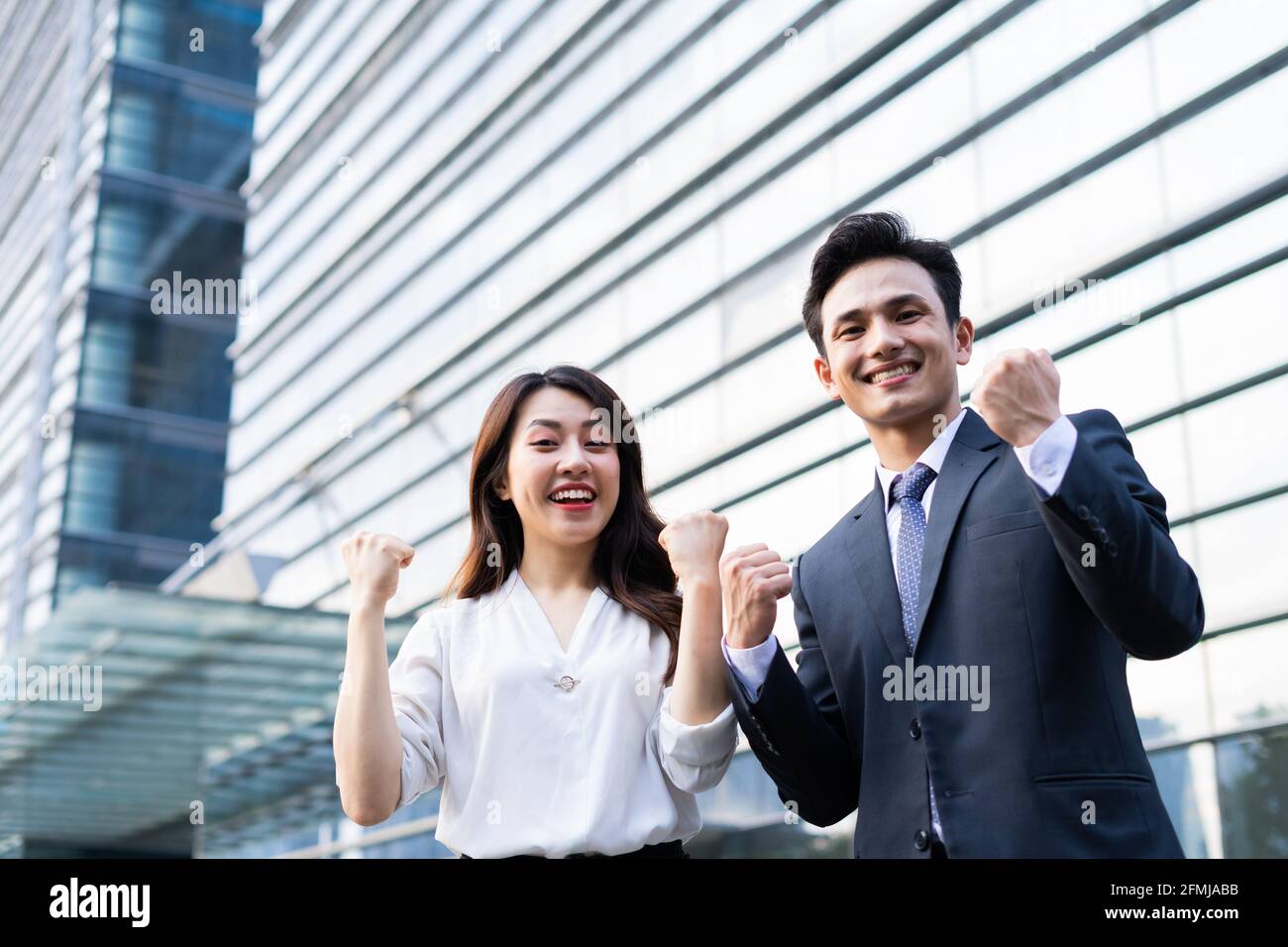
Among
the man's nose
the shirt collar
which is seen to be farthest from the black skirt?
the man's nose

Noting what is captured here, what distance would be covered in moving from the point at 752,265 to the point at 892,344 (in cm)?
1040

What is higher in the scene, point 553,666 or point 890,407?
point 890,407

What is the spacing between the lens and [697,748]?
2113 mm

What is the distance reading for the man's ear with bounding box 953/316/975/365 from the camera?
250 cm

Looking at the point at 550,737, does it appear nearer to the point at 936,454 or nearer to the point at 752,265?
the point at 936,454

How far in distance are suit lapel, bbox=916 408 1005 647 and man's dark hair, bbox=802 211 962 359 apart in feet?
0.84

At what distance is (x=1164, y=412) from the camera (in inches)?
348

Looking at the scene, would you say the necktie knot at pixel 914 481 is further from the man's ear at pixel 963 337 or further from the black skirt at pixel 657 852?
the black skirt at pixel 657 852

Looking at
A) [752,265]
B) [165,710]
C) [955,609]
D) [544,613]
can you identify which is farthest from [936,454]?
[165,710]

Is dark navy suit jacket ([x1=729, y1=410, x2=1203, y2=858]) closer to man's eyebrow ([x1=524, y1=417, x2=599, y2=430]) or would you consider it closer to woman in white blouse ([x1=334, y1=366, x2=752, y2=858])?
woman in white blouse ([x1=334, y1=366, x2=752, y2=858])

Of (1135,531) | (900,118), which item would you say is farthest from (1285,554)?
(1135,531)

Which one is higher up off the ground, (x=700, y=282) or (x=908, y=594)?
(x=700, y=282)

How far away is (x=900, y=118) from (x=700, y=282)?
9.69 feet
